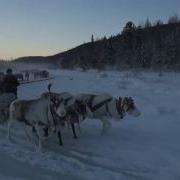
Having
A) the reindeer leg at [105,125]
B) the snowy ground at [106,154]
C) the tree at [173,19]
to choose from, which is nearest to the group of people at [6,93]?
the snowy ground at [106,154]

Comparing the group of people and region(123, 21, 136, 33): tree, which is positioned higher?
region(123, 21, 136, 33): tree

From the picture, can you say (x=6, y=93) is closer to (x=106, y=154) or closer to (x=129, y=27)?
(x=106, y=154)

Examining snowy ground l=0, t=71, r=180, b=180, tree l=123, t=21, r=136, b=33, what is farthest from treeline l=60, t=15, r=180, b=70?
snowy ground l=0, t=71, r=180, b=180

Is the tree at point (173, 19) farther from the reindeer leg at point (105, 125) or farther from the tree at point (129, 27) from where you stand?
the reindeer leg at point (105, 125)

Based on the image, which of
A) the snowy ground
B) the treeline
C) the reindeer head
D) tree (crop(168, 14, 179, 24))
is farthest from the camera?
tree (crop(168, 14, 179, 24))

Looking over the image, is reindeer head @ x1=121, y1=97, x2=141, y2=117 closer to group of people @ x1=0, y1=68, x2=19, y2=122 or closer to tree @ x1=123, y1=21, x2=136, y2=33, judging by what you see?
group of people @ x1=0, y1=68, x2=19, y2=122

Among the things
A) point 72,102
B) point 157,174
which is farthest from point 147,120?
point 157,174

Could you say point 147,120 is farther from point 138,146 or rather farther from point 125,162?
point 125,162

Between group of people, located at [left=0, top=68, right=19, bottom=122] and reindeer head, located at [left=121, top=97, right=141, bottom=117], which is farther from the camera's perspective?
group of people, located at [left=0, top=68, right=19, bottom=122]

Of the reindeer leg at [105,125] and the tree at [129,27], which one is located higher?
the tree at [129,27]

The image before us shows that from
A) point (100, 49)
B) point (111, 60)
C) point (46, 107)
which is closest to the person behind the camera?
point (46, 107)

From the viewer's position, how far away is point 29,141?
12617 mm

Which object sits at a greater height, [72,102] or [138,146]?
[72,102]

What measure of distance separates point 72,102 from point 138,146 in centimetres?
209
